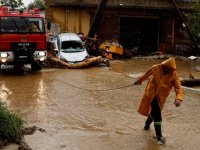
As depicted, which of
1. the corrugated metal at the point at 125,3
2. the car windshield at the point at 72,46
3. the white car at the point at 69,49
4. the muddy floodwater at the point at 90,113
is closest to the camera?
the muddy floodwater at the point at 90,113

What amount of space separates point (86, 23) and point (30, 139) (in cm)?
2528

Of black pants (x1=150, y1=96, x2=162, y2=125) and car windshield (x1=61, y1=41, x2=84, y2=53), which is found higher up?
car windshield (x1=61, y1=41, x2=84, y2=53)

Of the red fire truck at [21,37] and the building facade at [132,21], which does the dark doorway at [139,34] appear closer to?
A: the building facade at [132,21]

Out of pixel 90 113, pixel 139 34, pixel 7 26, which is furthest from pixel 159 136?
pixel 139 34

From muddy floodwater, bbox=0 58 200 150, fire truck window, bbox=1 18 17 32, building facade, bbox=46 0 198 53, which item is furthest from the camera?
building facade, bbox=46 0 198 53

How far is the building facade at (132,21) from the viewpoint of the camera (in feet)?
105

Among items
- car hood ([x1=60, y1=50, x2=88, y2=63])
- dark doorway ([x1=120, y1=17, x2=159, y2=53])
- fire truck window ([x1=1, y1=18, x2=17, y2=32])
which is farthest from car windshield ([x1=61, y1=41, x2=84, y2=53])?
dark doorway ([x1=120, y1=17, x2=159, y2=53])

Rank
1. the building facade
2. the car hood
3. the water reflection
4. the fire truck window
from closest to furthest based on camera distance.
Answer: the water reflection < the fire truck window < the car hood < the building facade

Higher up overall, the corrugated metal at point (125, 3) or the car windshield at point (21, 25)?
the corrugated metal at point (125, 3)

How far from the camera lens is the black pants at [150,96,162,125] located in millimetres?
8070

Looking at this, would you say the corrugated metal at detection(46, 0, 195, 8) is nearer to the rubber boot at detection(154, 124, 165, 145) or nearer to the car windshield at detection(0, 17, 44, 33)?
the car windshield at detection(0, 17, 44, 33)

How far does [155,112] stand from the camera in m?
8.13

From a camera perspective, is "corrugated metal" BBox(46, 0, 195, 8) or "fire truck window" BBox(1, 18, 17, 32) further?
"corrugated metal" BBox(46, 0, 195, 8)

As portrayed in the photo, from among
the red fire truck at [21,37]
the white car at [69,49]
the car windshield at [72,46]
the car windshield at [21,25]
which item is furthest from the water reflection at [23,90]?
the car windshield at [72,46]
